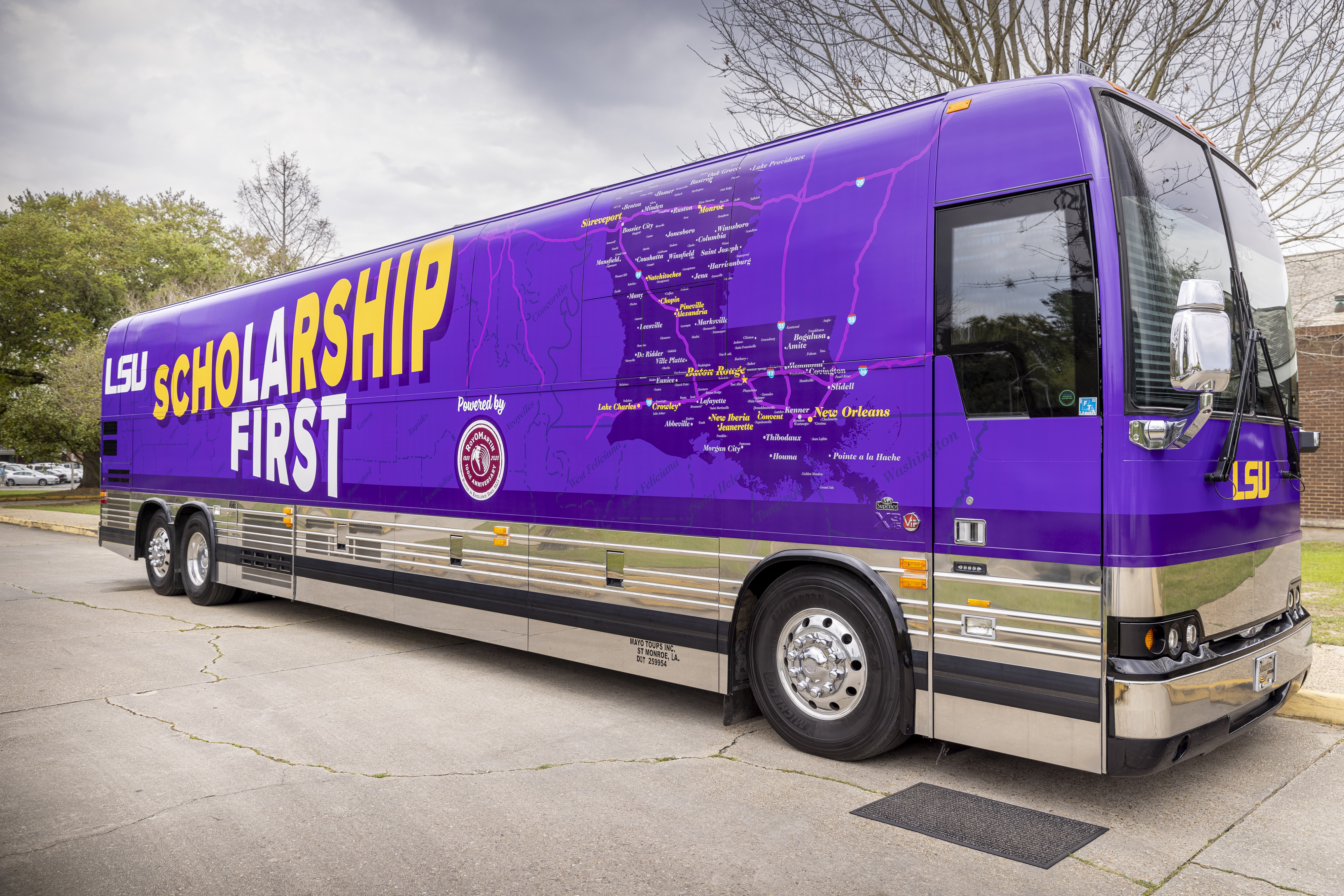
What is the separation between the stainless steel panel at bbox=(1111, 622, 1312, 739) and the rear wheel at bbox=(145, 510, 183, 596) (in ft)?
34.5

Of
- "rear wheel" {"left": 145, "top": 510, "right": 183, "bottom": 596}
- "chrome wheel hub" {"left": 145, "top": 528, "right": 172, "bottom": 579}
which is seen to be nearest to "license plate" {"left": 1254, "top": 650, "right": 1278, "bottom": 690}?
"rear wheel" {"left": 145, "top": 510, "right": 183, "bottom": 596}

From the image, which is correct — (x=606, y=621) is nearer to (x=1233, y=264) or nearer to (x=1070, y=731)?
(x=1070, y=731)

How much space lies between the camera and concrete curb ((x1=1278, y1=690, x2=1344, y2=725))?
555cm

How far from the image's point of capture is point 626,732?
5.51 metres

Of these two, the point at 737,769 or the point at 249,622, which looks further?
the point at 249,622

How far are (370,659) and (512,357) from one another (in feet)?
9.67

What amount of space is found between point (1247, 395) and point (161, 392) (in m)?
11.4

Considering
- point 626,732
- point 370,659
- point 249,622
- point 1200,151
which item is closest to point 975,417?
point 1200,151

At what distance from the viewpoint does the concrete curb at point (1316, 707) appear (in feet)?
18.2

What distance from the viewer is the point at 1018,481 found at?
4117 mm

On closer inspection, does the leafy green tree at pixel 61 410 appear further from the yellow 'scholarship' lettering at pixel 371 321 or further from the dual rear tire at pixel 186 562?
the yellow 'scholarship' lettering at pixel 371 321

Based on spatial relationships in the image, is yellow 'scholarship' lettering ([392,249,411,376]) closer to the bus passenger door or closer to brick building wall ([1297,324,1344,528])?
the bus passenger door

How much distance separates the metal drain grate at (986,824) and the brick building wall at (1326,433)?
19216 mm

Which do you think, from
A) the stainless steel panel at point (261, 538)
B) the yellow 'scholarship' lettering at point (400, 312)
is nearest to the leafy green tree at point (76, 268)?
the stainless steel panel at point (261, 538)
